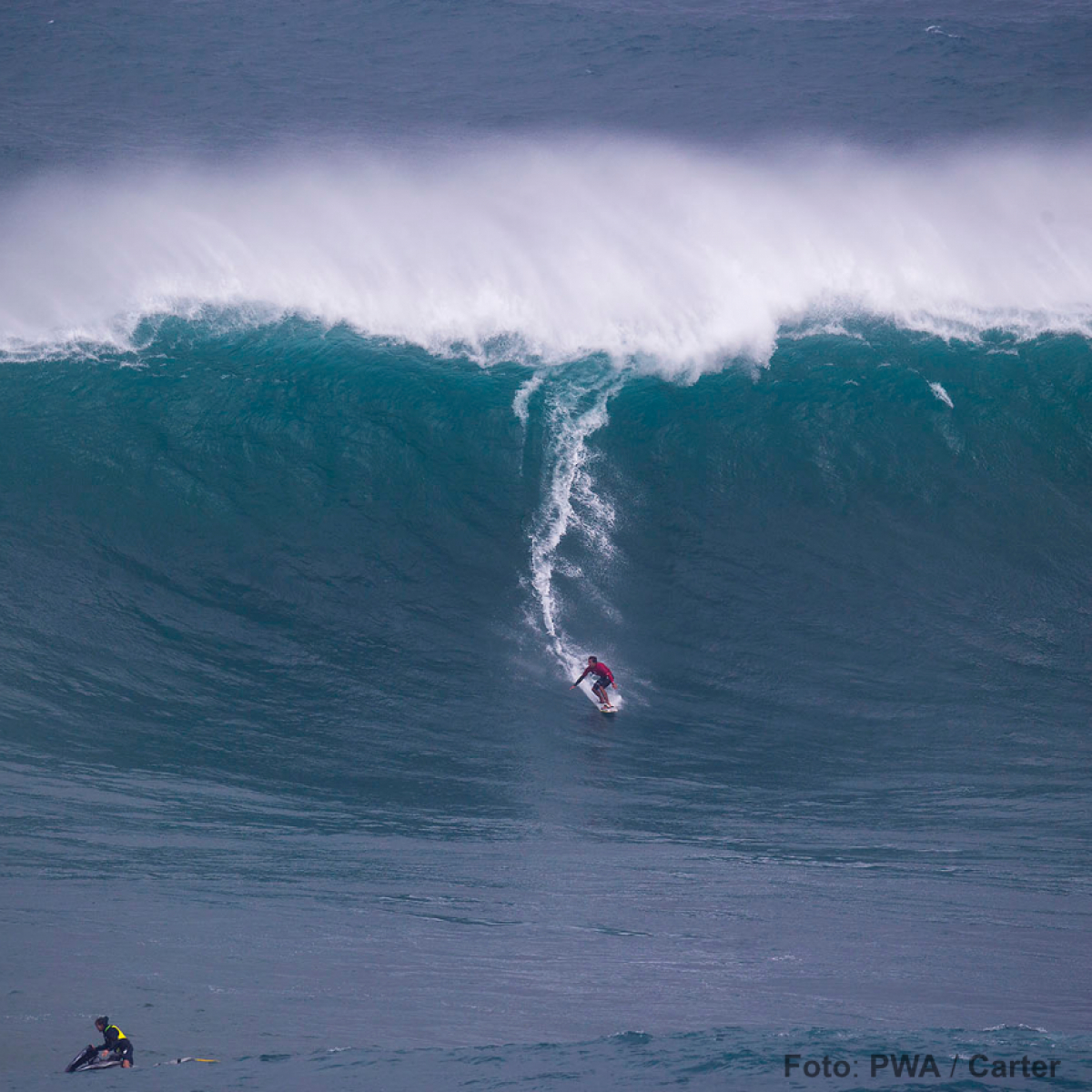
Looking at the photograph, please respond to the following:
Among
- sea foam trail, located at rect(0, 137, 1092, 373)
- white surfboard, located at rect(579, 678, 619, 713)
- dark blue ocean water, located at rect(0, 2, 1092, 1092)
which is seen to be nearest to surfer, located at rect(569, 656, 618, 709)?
white surfboard, located at rect(579, 678, 619, 713)

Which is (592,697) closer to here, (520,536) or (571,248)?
(520,536)

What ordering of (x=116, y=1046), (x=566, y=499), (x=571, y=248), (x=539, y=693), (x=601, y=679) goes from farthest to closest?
(x=571, y=248) < (x=566, y=499) < (x=539, y=693) < (x=601, y=679) < (x=116, y=1046)

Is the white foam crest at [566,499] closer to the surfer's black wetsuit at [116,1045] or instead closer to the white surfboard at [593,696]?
the white surfboard at [593,696]

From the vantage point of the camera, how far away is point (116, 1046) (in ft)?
33.8

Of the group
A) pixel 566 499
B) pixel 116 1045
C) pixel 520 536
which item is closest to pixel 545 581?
pixel 520 536

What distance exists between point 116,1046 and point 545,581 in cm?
881

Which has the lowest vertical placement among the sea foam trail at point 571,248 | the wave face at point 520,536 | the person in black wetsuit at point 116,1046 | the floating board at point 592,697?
the person in black wetsuit at point 116,1046

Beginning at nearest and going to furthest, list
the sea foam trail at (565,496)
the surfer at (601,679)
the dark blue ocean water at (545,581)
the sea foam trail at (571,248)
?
the dark blue ocean water at (545,581), the surfer at (601,679), the sea foam trail at (565,496), the sea foam trail at (571,248)

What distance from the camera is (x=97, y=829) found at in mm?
13094

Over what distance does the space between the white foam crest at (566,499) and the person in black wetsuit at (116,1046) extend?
753 centimetres

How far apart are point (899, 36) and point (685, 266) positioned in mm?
15567

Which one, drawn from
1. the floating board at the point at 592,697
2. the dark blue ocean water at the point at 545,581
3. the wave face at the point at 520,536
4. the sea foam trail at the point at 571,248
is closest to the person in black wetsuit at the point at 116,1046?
the dark blue ocean water at the point at 545,581

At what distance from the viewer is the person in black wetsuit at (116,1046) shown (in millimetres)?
10258

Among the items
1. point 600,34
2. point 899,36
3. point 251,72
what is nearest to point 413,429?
point 251,72
